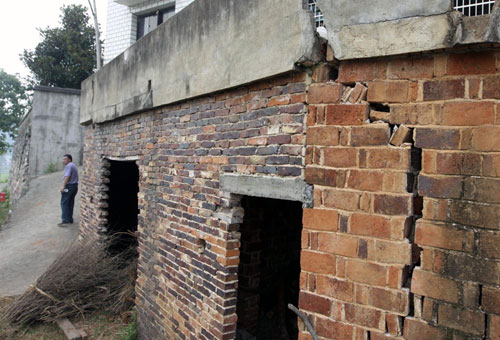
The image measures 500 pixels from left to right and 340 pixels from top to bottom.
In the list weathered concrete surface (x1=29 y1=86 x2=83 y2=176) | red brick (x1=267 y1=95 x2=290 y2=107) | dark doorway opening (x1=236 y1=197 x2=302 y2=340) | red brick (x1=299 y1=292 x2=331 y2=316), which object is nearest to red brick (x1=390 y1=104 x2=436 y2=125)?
red brick (x1=267 y1=95 x2=290 y2=107)

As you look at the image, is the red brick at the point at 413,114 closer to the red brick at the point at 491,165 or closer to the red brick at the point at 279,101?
the red brick at the point at 491,165

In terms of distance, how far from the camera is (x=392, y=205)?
6.63 ft

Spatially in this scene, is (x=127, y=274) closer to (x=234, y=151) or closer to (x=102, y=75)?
(x=102, y=75)

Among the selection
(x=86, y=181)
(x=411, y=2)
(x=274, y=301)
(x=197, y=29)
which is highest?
(x=197, y=29)

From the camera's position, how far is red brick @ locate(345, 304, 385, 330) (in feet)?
6.64

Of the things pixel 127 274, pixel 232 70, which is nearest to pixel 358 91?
pixel 232 70

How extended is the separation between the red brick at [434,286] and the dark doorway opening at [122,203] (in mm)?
5399

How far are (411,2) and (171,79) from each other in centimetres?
267

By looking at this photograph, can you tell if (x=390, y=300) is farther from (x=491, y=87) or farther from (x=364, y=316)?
(x=491, y=87)

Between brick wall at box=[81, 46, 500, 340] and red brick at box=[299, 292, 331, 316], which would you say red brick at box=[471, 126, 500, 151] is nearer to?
brick wall at box=[81, 46, 500, 340]

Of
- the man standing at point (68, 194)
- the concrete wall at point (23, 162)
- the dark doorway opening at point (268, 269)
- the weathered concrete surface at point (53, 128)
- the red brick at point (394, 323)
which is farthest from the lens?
the weathered concrete surface at point (53, 128)

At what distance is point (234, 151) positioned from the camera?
10.3 ft

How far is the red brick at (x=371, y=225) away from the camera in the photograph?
80.0 inches

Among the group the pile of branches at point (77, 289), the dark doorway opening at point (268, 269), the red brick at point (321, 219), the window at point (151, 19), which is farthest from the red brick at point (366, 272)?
the window at point (151, 19)
